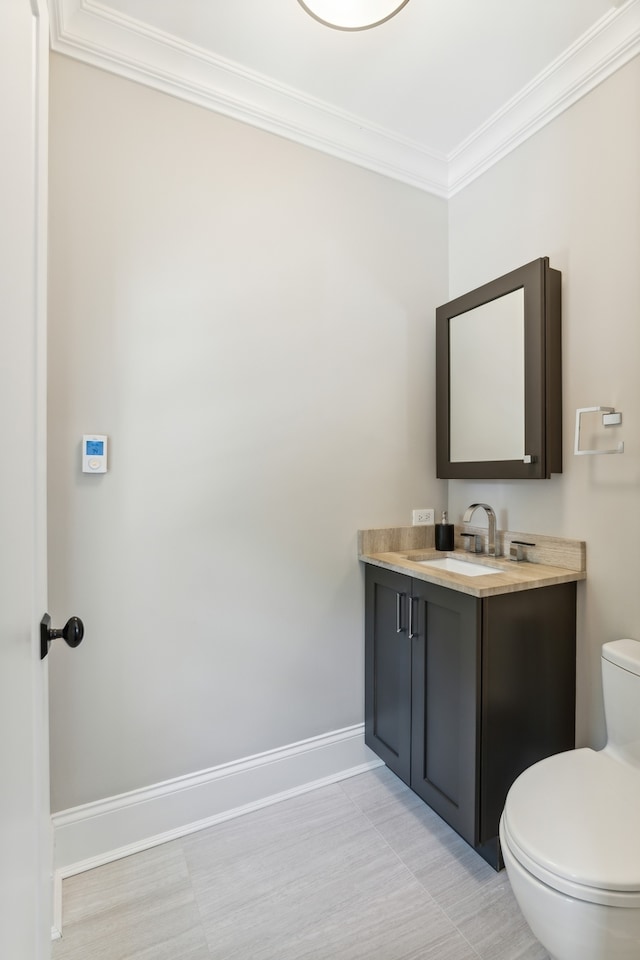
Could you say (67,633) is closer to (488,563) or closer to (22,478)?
(22,478)

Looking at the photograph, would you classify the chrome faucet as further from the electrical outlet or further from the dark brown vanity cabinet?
the dark brown vanity cabinet

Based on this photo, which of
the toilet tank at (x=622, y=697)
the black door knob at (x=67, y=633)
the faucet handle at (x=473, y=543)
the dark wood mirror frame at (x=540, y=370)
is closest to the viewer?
the black door knob at (x=67, y=633)

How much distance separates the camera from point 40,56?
93cm

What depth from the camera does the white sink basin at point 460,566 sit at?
5.93ft

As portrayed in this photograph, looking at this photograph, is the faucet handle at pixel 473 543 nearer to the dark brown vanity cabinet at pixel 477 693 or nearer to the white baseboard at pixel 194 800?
the dark brown vanity cabinet at pixel 477 693

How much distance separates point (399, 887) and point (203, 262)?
218 centimetres

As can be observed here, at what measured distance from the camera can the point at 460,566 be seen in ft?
6.36

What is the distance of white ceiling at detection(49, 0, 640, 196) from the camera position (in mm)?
1443

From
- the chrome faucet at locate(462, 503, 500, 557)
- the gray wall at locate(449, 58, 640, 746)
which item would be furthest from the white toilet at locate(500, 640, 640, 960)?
the chrome faucet at locate(462, 503, 500, 557)

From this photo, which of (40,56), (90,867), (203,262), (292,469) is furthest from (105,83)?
(90,867)

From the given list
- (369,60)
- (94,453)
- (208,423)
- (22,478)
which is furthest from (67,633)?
(369,60)

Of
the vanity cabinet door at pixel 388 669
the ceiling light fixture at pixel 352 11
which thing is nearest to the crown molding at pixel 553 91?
the ceiling light fixture at pixel 352 11

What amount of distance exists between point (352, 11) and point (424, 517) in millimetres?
1779

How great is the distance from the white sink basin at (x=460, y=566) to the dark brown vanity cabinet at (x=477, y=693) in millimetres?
249
